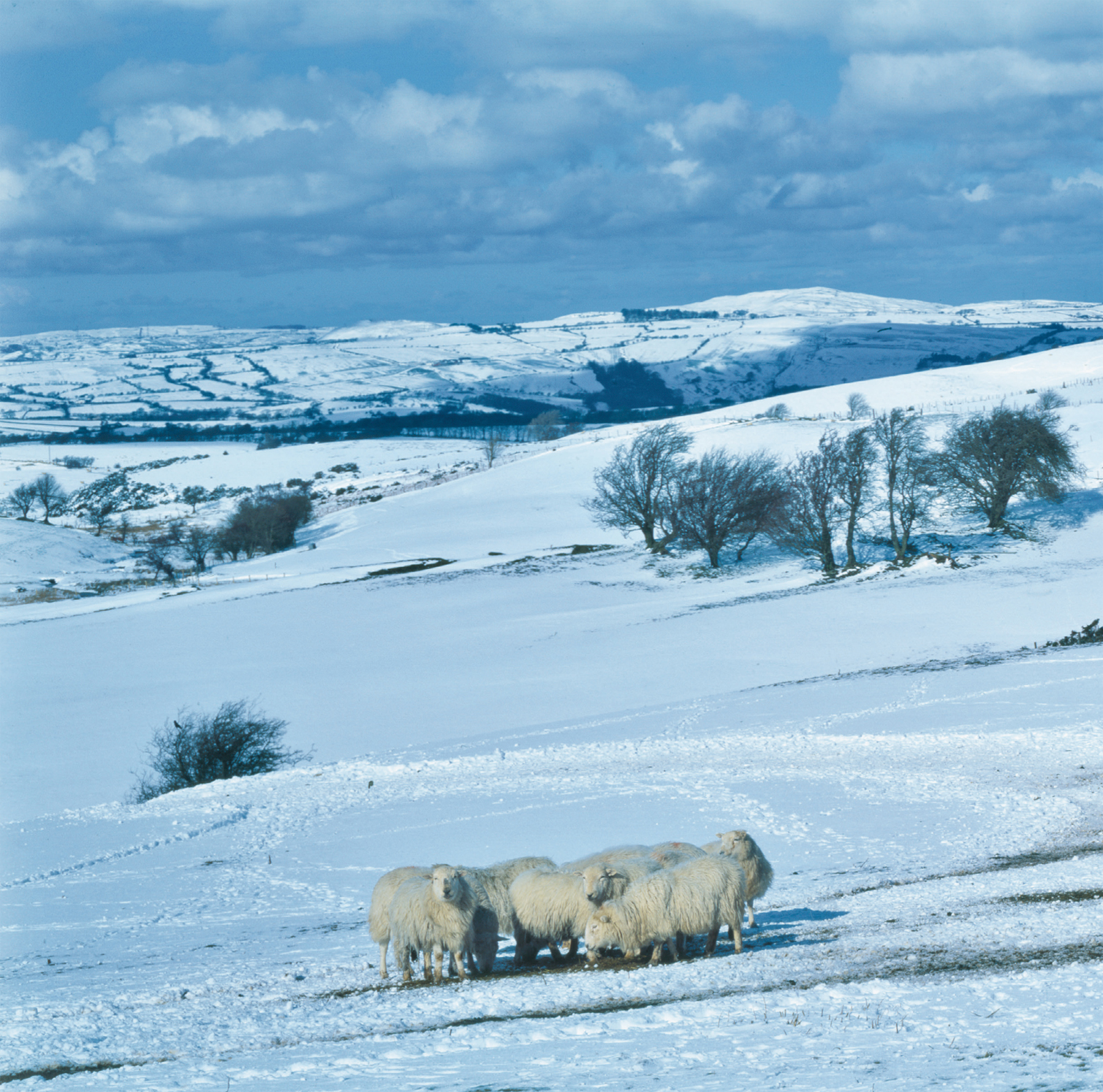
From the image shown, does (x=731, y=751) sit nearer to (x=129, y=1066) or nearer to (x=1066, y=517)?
(x=129, y=1066)

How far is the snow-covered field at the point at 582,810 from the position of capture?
9297 millimetres

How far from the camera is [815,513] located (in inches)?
2448

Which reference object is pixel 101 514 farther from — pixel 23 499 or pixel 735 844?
pixel 735 844

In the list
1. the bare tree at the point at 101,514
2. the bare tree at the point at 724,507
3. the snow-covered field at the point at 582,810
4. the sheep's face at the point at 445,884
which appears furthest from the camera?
the bare tree at the point at 101,514

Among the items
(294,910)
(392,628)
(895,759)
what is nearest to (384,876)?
(294,910)

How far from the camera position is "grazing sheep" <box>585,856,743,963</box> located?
12.4m

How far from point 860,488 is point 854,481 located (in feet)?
1.81

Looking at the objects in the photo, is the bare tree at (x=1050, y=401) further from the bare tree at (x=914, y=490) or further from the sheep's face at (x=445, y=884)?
the sheep's face at (x=445, y=884)

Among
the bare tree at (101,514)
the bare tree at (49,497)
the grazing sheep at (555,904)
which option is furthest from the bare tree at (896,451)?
the bare tree at (49,497)

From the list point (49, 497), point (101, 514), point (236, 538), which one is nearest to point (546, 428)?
point (101, 514)

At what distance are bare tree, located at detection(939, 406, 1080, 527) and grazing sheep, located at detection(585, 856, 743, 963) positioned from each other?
5617 centimetres

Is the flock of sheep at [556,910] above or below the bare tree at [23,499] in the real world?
below

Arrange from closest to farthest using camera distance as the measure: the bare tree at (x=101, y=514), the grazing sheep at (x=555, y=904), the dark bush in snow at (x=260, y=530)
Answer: the grazing sheep at (x=555, y=904)
the dark bush in snow at (x=260, y=530)
the bare tree at (x=101, y=514)

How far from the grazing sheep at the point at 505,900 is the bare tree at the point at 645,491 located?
177 feet
